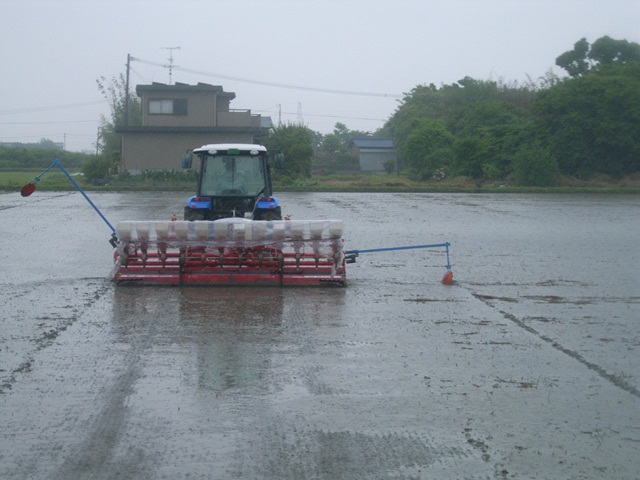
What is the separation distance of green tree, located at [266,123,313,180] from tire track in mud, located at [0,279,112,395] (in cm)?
4010

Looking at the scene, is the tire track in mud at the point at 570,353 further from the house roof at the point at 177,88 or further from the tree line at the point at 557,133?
the house roof at the point at 177,88

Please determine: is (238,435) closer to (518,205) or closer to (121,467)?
(121,467)

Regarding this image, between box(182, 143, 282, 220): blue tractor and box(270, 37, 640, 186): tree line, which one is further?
box(270, 37, 640, 186): tree line

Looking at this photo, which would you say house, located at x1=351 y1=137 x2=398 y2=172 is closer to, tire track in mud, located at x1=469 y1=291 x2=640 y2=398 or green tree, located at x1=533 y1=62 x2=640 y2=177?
green tree, located at x1=533 y1=62 x2=640 y2=177

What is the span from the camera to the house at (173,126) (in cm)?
5059

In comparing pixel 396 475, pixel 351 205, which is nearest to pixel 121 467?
pixel 396 475

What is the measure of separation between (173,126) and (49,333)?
43.3 m

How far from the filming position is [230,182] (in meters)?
15.0

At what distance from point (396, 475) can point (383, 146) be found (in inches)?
2988

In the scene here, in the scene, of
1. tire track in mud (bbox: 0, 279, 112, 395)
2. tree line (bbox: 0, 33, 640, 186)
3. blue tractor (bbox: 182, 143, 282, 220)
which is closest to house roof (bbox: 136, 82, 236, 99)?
tree line (bbox: 0, 33, 640, 186)

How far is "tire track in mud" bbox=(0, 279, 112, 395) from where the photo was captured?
6.89 meters

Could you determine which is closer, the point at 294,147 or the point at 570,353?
the point at 570,353

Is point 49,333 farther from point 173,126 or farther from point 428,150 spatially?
point 428,150

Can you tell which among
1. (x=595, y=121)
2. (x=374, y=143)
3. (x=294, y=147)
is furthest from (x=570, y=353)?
(x=374, y=143)
